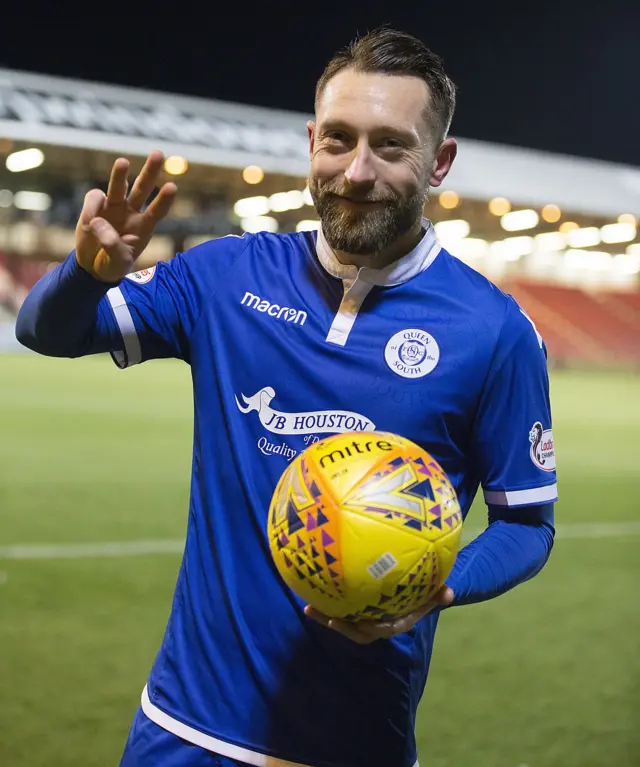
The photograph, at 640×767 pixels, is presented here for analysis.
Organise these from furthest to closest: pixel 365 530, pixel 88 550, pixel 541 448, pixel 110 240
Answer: pixel 88 550 → pixel 541 448 → pixel 110 240 → pixel 365 530

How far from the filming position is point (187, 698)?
1623mm

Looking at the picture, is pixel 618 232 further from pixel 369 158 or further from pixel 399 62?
pixel 369 158

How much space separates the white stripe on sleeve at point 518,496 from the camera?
165cm

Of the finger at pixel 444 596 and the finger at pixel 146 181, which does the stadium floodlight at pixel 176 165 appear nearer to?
the finger at pixel 146 181

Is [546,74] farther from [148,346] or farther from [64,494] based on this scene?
[148,346]

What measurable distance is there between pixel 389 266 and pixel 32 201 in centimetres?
2264

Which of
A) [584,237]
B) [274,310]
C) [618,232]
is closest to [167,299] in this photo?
[274,310]

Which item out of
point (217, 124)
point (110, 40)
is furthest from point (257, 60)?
point (217, 124)

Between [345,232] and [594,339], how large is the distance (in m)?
28.3

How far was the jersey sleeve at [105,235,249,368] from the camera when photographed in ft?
5.71

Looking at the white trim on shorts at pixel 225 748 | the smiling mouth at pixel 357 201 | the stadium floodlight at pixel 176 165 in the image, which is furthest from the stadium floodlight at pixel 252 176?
the white trim on shorts at pixel 225 748

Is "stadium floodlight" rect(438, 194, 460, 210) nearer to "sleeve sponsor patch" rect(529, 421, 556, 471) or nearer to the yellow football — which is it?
"sleeve sponsor patch" rect(529, 421, 556, 471)

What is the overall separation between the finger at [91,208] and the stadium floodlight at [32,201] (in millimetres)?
22225

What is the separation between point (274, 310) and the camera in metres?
1.75
